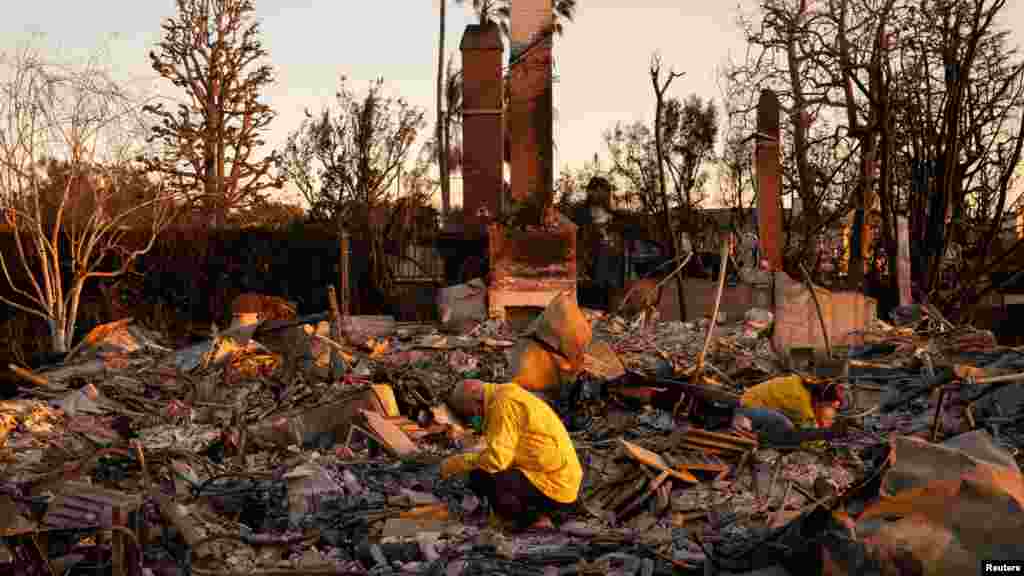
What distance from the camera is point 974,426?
9383 mm

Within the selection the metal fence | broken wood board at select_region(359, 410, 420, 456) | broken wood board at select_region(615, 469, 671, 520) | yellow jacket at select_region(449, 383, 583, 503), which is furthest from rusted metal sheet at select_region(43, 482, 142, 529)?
the metal fence

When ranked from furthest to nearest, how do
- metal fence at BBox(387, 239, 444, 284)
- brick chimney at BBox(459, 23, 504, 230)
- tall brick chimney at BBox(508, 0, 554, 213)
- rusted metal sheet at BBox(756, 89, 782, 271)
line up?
metal fence at BBox(387, 239, 444, 284), rusted metal sheet at BBox(756, 89, 782, 271), brick chimney at BBox(459, 23, 504, 230), tall brick chimney at BBox(508, 0, 554, 213)

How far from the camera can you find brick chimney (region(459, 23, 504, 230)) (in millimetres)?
17359

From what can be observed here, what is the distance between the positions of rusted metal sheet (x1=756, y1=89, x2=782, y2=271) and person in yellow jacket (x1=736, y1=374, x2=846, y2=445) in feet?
28.6

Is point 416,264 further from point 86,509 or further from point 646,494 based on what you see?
point 86,509

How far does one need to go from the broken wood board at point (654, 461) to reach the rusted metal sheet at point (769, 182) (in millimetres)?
10429

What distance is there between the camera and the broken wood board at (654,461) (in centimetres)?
834

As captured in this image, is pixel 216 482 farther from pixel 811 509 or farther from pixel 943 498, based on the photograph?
pixel 943 498

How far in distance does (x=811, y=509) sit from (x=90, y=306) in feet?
51.3

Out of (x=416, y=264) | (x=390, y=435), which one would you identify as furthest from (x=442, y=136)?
(x=390, y=435)

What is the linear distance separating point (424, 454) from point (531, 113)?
8.49 meters

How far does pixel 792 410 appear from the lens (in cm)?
966

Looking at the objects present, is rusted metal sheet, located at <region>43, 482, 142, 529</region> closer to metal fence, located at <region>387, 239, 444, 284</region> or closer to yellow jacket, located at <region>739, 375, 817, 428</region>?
yellow jacket, located at <region>739, 375, 817, 428</region>

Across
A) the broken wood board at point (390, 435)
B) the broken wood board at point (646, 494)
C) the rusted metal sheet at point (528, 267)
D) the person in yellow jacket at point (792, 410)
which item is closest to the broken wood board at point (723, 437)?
the person in yellow jacket at point (792, 410)
